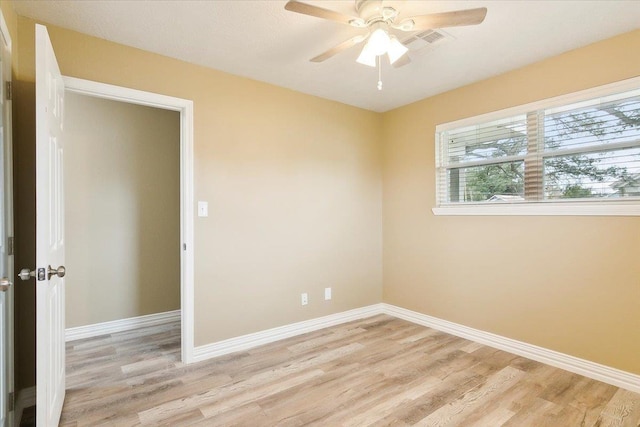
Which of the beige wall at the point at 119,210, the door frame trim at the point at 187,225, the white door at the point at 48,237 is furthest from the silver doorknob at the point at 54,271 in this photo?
the beige wall at the point at 119,210

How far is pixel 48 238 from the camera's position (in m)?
1.61

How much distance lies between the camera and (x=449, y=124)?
11.0 ft

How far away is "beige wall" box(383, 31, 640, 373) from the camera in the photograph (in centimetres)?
235

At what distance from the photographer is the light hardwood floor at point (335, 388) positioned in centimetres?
201

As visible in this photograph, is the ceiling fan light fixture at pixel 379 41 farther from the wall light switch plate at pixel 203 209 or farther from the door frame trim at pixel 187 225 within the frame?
the wall light switch plate at pixel 203 209

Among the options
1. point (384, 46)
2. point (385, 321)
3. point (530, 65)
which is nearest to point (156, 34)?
point (384, 46)

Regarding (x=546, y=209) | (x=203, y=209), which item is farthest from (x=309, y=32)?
(x=546, y=209)

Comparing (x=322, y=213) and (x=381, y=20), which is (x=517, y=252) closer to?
(x=322, y=213)

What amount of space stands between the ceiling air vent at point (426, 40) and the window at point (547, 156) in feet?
3.33

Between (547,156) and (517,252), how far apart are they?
0.82 meters

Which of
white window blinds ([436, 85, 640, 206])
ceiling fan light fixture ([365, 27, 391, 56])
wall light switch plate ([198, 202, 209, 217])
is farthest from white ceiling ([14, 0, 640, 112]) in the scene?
wall light switch plate ([198, 202, 209, 217])

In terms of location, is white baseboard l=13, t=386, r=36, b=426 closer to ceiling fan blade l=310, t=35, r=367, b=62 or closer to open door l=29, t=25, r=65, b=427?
open door l=29, t=25, r=65, b=427

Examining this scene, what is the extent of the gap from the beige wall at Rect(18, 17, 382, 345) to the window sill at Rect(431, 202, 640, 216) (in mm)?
1062

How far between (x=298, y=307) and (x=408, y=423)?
5.35ft
